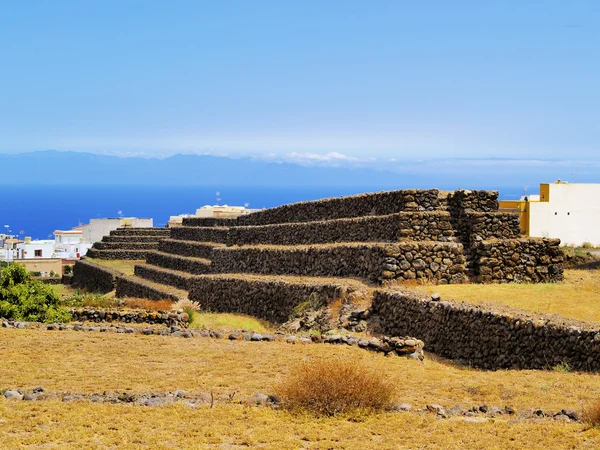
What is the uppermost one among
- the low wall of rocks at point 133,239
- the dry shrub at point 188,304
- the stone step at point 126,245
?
the low wall of rocks at point 133,239

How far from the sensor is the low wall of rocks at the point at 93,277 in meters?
55.6

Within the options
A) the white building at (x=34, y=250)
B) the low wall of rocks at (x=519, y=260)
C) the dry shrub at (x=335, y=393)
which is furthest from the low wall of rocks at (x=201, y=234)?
the white building at (x=34, y=250)

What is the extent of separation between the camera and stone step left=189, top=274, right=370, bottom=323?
24375 mm

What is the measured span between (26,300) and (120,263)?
42811 millimetres

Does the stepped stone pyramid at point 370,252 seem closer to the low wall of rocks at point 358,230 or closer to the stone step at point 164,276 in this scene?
the low wall of rocks at point 358,230

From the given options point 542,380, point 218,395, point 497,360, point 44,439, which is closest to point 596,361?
point 542,380

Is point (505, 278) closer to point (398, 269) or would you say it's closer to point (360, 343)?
point (398, 269)

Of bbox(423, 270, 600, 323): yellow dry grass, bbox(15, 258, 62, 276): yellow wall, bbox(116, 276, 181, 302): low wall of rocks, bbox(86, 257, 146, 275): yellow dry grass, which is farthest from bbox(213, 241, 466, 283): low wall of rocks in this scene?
bbox(15, 258, 62, 276): yellow wall

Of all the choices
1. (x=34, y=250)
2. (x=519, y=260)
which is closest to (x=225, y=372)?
(x=519, y=260)

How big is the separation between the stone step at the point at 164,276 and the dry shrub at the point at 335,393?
89.9ft

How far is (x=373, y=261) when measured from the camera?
81.0ft

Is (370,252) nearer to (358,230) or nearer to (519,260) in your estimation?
(358,230)

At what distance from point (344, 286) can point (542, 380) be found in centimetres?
1063

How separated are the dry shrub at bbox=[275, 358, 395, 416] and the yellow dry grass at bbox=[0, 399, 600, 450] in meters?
0.26
